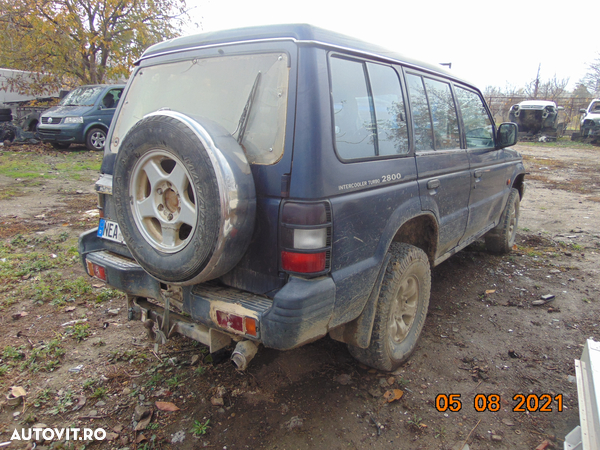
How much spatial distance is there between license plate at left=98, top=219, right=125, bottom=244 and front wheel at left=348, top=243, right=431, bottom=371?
168cm

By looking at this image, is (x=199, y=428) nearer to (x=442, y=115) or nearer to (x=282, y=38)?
A: (x=282, y=38)

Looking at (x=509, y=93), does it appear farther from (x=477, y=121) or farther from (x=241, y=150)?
(x=241, y=150)

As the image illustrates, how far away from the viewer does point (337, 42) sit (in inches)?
84.0

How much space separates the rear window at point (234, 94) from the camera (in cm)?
204

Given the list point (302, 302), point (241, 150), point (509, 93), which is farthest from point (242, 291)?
point (509, 93)

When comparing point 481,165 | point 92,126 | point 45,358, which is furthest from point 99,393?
point 92,126

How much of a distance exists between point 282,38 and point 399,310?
1860mm

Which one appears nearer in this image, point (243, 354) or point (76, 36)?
point (243, 354)

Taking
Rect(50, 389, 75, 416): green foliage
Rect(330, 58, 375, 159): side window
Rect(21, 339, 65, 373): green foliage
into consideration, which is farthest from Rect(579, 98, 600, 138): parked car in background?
Rect(50, 389, 75, 416): green foliage

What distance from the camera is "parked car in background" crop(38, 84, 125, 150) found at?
452 inches

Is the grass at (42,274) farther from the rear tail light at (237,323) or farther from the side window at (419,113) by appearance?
the side window at (419,113)

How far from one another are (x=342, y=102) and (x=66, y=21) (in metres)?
15.5

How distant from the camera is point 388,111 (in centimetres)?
254

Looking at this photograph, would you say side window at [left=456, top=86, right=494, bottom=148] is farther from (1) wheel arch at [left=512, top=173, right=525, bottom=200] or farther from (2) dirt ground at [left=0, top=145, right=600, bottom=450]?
(2) dirt ground at [left=0, top=145, right=600, bottom=450]
